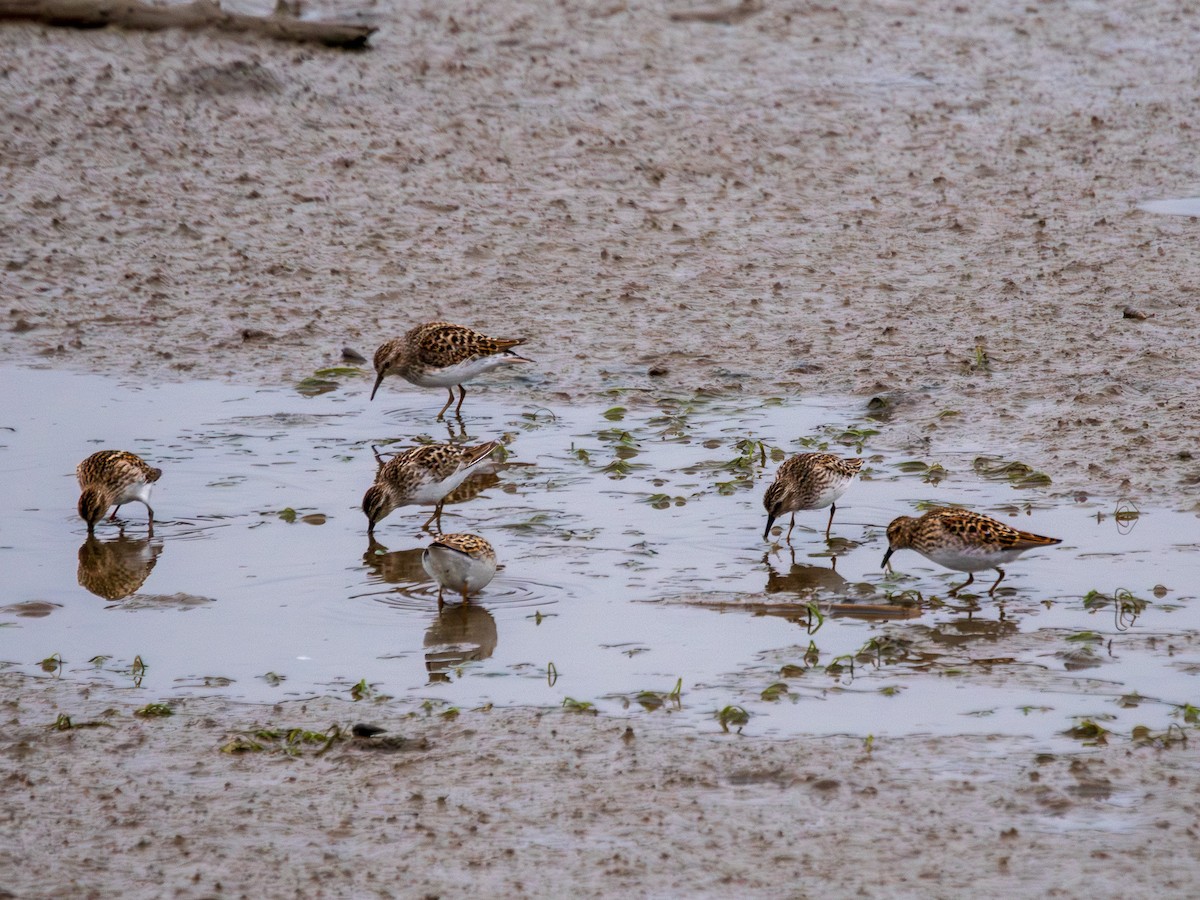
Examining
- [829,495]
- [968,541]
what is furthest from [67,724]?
[968,541]

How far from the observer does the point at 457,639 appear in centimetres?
975

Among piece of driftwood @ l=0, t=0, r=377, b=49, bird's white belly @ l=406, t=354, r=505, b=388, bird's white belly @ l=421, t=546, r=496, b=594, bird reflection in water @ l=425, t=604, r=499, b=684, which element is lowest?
bird reflection in water @ l=425, t=604, r=499, b=684

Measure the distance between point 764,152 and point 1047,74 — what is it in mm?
5137

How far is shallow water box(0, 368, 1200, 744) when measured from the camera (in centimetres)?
895

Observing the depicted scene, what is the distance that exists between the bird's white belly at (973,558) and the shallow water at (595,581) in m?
0.23

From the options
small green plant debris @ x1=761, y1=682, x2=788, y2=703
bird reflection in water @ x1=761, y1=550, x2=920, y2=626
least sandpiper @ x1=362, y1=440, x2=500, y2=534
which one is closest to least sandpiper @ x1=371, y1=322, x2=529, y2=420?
least sandpiper @ x1=362, y1=440, x2=500, y2=534

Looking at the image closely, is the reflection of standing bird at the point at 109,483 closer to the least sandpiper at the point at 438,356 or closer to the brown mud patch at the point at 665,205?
the least sandpiper at the point at 438,356

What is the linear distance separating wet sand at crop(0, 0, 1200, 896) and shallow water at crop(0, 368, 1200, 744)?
17.4 inches

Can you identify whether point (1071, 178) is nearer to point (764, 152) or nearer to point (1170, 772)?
point (764, 152)

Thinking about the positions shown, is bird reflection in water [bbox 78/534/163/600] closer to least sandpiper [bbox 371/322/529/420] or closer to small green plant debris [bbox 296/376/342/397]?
least sandpiper [bbox 371/322/529/420]

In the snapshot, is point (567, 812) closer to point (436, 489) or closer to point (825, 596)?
point (825, 596)

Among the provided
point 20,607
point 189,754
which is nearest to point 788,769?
point 189,754

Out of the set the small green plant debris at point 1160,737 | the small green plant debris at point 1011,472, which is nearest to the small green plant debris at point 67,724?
the small green plant debris at point 1160,737

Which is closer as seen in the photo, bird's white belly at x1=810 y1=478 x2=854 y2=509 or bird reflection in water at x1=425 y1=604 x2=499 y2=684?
bird reflection in water at x1=425 y1=604 x2=499 y2=684
